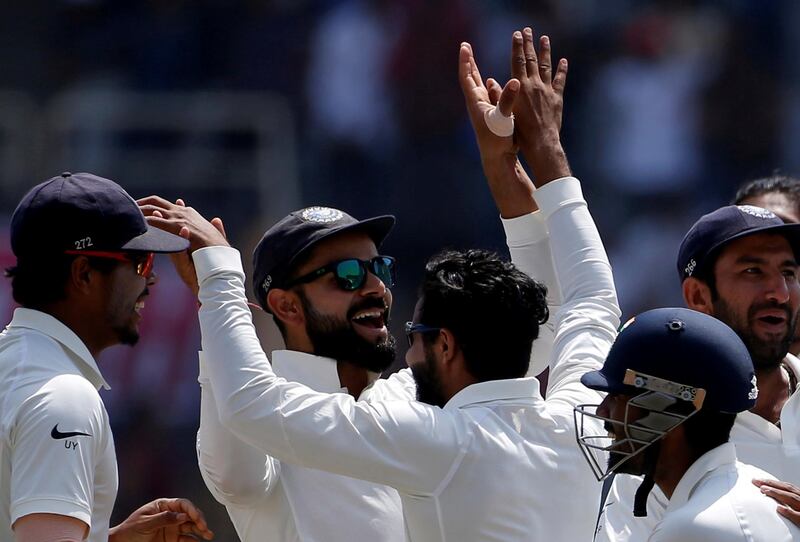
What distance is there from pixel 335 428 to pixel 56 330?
0.68 meters

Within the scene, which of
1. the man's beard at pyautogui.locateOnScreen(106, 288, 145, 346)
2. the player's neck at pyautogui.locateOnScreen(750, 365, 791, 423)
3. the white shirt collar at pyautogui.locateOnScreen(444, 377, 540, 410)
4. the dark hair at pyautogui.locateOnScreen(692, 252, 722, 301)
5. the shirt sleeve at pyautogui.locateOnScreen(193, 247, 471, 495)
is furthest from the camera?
the dark hair at pyautogui.locateOnScreen(692, 252, 722, 301)

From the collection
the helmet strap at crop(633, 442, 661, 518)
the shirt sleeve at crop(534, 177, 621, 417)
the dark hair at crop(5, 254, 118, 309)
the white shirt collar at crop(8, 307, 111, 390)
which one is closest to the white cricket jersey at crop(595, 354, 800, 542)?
the shirt sleeve at crop(534, 177, 621, 417)

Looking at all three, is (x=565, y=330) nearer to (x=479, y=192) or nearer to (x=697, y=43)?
(x=479, y=192)

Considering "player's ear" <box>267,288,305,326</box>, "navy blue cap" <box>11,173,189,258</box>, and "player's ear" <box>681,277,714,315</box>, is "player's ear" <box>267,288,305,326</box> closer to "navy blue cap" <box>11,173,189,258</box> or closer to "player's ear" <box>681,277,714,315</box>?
"navy blue cap" <box>11,173,189,258</box>

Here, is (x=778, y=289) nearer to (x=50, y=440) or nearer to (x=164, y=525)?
(x=164, y=525)

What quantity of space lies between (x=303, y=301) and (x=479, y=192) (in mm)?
4999

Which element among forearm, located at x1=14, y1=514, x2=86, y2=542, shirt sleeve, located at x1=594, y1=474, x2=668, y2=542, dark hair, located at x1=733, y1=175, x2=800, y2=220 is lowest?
shirt sleeve, located at x1=594, y1=474, x2=668, y2=542

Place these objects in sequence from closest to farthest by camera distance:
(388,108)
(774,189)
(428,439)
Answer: (428,439) < (774,189) < (388,108)

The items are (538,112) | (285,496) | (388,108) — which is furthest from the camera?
(388,108)

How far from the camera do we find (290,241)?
3.40 meters

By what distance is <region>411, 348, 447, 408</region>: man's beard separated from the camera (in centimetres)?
303

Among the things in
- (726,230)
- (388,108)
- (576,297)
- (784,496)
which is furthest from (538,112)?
(388,108)

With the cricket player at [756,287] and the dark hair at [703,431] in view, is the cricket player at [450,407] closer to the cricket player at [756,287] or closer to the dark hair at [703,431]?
the dark hair at [703,431]

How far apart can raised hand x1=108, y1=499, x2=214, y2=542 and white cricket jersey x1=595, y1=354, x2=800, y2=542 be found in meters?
1.03
